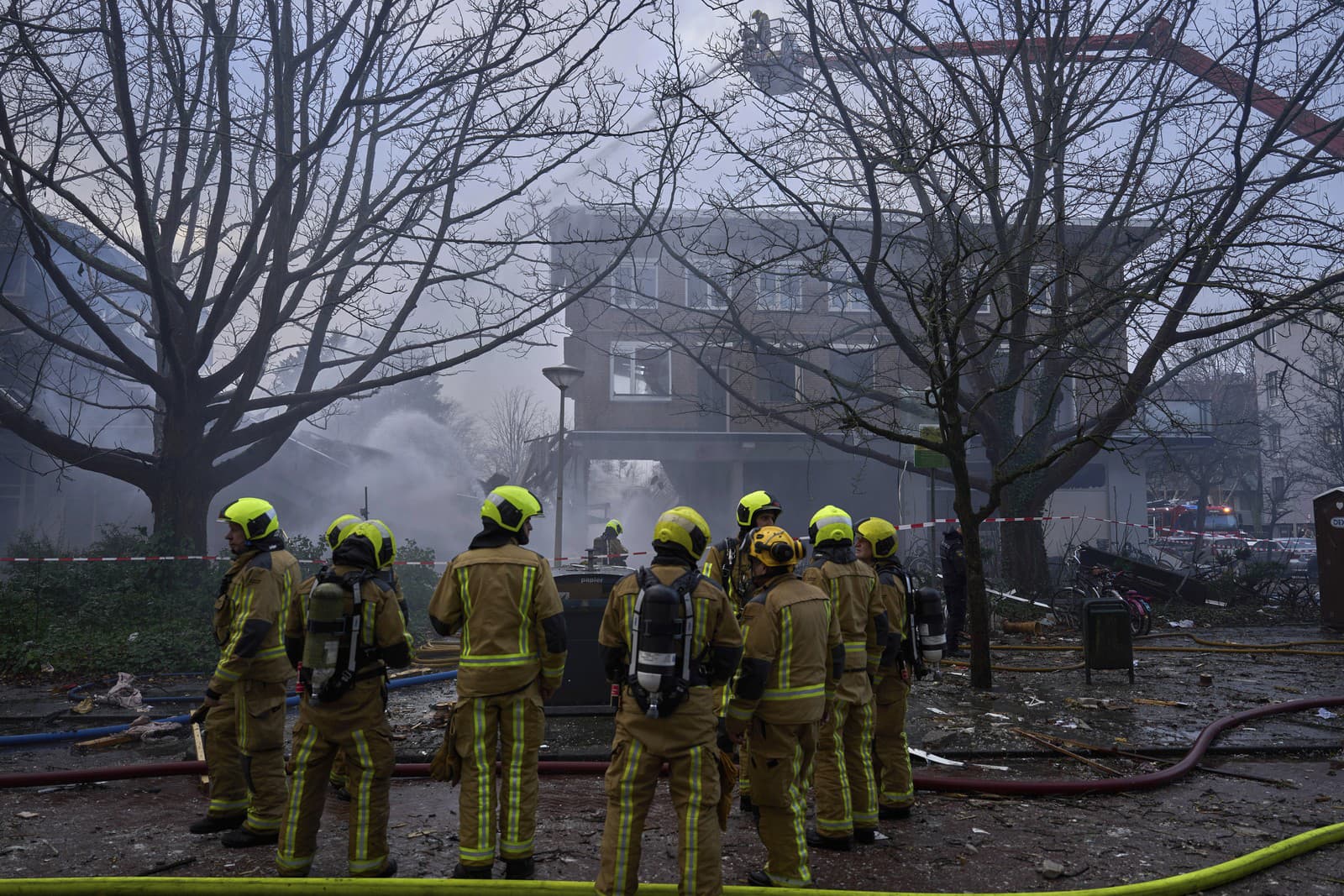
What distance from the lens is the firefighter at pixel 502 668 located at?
15.2 ft

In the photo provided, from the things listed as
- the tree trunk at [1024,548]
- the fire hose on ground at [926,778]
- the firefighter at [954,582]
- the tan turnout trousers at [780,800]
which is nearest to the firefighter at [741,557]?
the fire hose on ground at [926,778]

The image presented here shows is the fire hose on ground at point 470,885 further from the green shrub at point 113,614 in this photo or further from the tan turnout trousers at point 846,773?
the green shrub at point 113,614

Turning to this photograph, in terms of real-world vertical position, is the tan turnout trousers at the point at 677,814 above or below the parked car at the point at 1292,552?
below

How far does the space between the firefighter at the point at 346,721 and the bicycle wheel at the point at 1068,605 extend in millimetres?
12428

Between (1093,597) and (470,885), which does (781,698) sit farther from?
(1093,597)

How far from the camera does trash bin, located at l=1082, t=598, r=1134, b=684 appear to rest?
10.1m

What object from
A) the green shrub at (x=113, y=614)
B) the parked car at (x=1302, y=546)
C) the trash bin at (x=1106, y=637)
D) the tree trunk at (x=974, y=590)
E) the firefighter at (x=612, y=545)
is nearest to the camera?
the tree trunk at (x=974, y=590)

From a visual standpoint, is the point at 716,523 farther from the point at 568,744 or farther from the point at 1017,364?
the point at 568,744

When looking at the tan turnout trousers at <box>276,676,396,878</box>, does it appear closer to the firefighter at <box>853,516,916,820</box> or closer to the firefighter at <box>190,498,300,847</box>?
the firefighter at <box>190,498,300,847</box>

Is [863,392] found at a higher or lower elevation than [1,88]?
lower

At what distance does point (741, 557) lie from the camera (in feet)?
23.0

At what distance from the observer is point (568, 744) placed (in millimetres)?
7578

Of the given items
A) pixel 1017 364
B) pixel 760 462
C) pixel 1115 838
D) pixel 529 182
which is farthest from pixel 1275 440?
pixel 1115 838

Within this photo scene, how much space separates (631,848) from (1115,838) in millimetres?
2964
